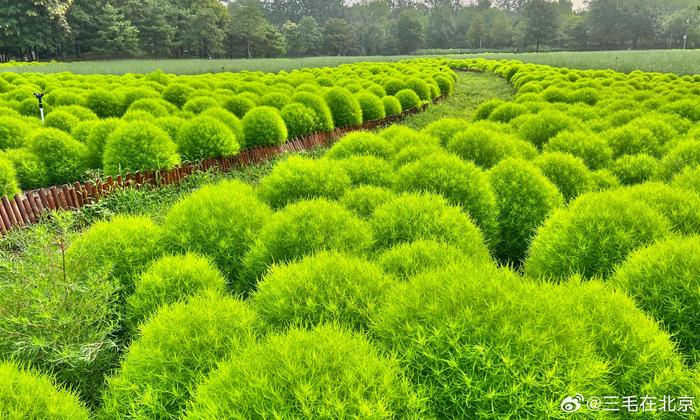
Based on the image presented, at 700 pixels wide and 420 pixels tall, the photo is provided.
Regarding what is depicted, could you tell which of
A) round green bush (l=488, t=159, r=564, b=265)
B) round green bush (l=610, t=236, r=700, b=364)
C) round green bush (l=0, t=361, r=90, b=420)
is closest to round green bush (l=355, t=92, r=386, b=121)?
round green bush (l=488, t=159, r=564, b=265)

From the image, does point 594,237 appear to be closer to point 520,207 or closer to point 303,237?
point 520,207

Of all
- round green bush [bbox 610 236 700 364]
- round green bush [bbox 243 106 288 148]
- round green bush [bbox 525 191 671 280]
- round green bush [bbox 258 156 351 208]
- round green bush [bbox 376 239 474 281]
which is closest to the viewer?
round green bush [bbox 610 236 700 364]

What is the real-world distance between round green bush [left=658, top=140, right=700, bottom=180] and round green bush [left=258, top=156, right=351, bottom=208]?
4075mm

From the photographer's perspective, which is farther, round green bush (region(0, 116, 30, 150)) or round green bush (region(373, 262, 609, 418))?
round green bush (region(0, 116, 30, 150))

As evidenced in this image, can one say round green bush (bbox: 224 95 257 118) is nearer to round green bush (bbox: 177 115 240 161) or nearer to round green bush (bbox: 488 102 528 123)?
round green bush (bbox: 177 115 240 161)

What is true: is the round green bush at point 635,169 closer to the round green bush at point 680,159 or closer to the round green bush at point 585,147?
the round green bush at point 680,159

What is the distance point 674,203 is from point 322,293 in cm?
339

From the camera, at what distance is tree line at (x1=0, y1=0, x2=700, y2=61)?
56250 mm

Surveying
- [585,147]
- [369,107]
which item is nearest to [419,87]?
[369,107]

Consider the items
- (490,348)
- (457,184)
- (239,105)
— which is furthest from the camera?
(239,105)

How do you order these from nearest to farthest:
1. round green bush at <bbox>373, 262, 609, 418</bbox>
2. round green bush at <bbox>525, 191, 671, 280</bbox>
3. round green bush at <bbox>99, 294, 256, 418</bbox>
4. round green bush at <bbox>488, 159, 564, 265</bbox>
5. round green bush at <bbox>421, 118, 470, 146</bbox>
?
round green bush at <bbox>373, 262, 609, 418</bbox>, round green bush at <bbox>99, 294, 256, 418</bbox>, round green bush at <bbox>525, 191, 671, 280</bbox>, round green bush at <bbox>488, 159, 564, 265</bbox>, round green bush at <bbox>421, 118, 470, 146</bbox>

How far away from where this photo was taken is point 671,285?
2693 mm

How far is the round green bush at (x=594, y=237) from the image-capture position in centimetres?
342

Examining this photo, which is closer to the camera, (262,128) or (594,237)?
(594,237)
